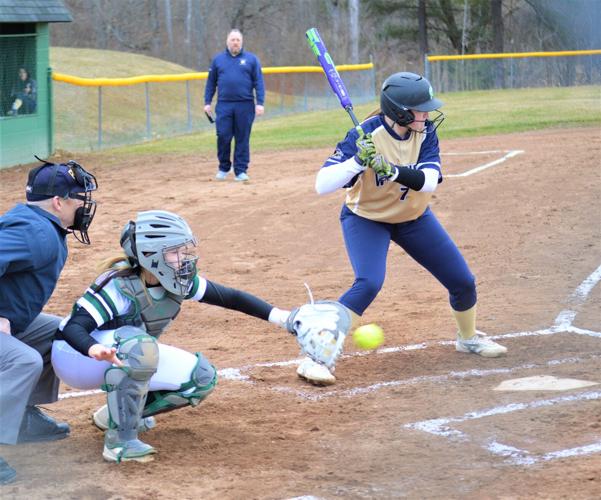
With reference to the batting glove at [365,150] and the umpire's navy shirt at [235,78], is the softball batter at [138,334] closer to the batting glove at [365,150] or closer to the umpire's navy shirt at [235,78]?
the batting glove at [365,150]

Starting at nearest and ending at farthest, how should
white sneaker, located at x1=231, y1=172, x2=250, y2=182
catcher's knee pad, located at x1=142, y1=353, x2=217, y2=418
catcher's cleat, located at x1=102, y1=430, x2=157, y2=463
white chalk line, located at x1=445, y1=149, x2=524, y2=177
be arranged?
catcher's cleat, located at x1=102, y1=430, x2=157, y2=463 < catcher's knee pad, located at x1=142, y1=353, x2=217, y2=418 < white chalk line, located at x1=445, y1=149, x2=524, y2=177 < white sneaker, located at x1=231, y1=172, x2=250, y2=182

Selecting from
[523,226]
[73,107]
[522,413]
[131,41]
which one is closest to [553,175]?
[523,226]

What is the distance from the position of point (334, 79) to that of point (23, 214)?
2937 millimetres

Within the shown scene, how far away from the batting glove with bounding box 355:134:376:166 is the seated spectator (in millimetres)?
12611

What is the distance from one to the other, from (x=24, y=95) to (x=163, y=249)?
13898 mm

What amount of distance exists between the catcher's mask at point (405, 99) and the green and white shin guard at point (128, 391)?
7.39 ft

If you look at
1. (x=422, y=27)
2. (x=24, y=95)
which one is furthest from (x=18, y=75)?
(x=422, y=27)

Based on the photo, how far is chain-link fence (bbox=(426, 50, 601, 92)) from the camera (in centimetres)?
3309

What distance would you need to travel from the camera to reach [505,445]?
189 inches

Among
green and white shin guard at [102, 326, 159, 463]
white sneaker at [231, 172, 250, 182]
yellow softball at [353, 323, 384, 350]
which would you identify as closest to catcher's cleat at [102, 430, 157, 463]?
green and white shin guard at [102, 326, 159, 463]

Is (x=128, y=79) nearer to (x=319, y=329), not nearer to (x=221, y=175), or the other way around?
(x=221, y=175)

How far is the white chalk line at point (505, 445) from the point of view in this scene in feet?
15.1

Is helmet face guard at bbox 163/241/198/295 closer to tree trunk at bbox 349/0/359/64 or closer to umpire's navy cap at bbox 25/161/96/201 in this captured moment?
umpire's navy cap at bbox 25/161/96/201

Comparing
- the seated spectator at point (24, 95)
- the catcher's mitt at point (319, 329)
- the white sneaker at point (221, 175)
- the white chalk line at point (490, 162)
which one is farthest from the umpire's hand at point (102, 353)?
the seated spectator at point (24, 95)
